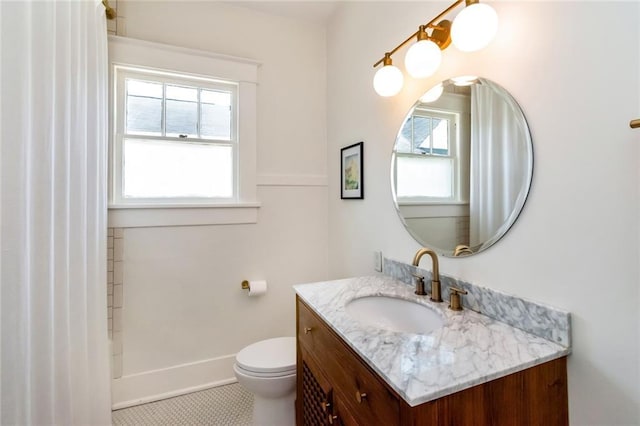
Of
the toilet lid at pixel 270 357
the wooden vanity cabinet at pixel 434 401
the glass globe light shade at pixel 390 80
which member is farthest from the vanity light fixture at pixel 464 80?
the toilet lid at pixel 270 357

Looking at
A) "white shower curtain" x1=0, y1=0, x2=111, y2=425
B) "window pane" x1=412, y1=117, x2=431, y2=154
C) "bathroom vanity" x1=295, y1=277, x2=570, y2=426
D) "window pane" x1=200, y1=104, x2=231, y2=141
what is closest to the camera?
"bathroom vanity" x1=295, y1=277, x2=570, y2=426

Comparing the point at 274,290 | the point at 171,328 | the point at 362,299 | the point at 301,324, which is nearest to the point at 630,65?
the point at 362,299

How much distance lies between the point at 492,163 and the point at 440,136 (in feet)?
0.97

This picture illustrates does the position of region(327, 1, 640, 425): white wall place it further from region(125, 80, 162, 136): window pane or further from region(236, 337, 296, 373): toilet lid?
region(125, 80, 162, 136): window pane

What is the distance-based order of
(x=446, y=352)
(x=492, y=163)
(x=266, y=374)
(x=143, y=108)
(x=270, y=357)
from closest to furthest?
(x=446, y=352) → (x=492, y=163) → (x=266, y=374) → (x=270, y=357) → (x=143, y=108)

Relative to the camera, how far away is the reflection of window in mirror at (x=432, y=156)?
123 cm

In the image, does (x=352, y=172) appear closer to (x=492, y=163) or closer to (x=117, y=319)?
(x=492, y=163)

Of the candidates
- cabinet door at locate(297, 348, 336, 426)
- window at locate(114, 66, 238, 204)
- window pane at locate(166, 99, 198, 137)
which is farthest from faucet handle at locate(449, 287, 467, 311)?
window pane at locate(166, 99, 198, 137)

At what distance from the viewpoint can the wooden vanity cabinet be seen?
27.4 inches

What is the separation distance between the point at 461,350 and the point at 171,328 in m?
1.83

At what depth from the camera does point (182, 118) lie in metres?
2.03

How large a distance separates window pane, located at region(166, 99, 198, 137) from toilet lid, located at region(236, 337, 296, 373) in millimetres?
1474

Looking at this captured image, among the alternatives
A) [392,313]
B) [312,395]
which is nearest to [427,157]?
[392,313]

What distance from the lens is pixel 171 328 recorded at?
1960 mm
